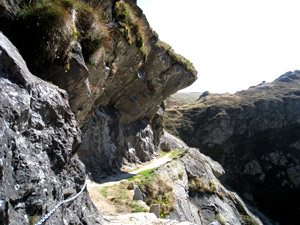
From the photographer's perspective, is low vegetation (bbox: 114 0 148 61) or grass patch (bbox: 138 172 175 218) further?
low vegetation (bbox: 114 0 148 61)

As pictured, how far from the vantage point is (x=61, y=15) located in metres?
4.63

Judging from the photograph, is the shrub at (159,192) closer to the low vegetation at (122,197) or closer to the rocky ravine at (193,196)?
the rocky ravine at (193,196)

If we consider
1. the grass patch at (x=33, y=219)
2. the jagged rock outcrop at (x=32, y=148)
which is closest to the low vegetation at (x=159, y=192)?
the jagged rock outcrop at (x=32, y=148)

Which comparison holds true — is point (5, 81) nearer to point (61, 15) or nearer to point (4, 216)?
point (4, 216)

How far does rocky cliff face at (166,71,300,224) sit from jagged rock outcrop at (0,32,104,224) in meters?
36.1

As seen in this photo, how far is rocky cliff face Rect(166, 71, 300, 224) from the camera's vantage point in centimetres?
3506

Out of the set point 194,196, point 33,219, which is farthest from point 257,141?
point 33,219

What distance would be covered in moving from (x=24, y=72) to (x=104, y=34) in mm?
4167

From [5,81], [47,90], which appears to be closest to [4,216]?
[5,81]

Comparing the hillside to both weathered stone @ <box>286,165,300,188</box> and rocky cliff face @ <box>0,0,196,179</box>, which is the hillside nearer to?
weathered stone @ <box>286,165,300,188</box>

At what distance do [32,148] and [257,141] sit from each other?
2003 inches

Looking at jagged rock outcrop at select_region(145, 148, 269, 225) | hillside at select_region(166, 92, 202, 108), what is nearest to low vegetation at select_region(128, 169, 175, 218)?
jagged rock outcrop at select_region(145, 148, 269, 225)

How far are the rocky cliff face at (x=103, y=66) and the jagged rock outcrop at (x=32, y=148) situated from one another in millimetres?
1084

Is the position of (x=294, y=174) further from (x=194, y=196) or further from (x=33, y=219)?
(x=33, y=219)
